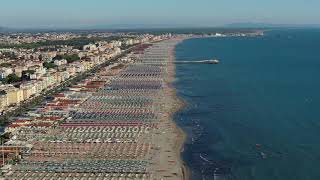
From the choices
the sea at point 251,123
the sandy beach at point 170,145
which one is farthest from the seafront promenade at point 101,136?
the sea at point 251,123

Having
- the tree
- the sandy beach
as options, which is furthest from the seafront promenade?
the tree

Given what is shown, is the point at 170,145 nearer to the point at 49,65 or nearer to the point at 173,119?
the point at 173,119

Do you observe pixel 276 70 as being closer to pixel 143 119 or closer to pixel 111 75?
pixel 111 75

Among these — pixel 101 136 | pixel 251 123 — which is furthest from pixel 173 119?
pixel 101 136

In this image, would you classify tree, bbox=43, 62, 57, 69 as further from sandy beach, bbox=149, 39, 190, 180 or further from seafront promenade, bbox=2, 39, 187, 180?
sandy beach, bbox=149, 39, 190, 180

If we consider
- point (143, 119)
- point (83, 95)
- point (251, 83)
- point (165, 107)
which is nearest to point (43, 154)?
point (143, 119)

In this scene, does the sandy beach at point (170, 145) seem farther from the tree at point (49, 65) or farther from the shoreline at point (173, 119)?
the tree at point (49, 65)
